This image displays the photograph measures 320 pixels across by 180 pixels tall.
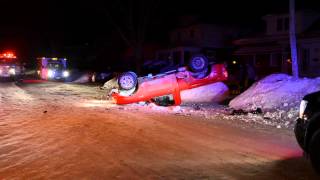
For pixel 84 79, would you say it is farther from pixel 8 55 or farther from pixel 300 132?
pixel 300 132

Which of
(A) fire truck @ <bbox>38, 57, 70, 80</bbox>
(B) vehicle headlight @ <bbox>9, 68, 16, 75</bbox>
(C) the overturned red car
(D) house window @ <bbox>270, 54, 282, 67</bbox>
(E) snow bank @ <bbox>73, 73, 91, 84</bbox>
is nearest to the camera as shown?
(C) the overturned red car

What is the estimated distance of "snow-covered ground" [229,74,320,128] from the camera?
14836 mm

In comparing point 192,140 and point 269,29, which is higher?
point 269,29

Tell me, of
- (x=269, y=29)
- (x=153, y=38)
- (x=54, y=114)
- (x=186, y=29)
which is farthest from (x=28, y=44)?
(x=54, y=114)

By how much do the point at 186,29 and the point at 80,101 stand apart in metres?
37.6

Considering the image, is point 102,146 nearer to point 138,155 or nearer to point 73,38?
point 138,155

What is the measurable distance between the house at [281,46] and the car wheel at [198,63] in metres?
20.7

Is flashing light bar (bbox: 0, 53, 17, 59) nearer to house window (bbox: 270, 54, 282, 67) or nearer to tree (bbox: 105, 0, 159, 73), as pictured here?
tree (bbox: 105, 0, 159, 73)

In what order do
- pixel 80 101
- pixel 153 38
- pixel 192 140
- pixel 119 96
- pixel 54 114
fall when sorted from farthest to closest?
1. pixel 153 38
2. pixel 80 101
3. pixel 119 96
4. pixel 54 114
5. pixel 192 140

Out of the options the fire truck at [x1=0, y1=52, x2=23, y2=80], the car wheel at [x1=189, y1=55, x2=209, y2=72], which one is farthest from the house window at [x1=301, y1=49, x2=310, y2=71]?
the fire truck at [x1=0, y1=52, x2=23, y2=80]

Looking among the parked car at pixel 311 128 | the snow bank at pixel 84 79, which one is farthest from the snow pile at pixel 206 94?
the snow bank at pixel 84 79

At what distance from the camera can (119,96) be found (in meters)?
19.5

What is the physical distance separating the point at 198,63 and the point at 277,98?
12.1 ft

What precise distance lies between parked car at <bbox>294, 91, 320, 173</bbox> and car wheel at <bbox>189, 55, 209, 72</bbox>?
1073 centimetres
